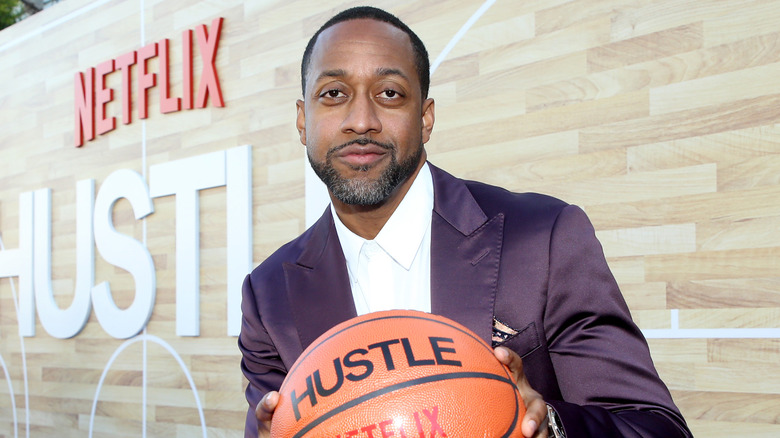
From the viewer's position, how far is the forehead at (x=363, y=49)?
1.56m

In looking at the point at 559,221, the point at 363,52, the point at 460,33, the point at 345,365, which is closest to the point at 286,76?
the point at 460,33

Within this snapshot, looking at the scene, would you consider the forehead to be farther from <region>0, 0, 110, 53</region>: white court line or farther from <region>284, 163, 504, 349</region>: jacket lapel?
<region>0, 0, 110, 53</region>: white court line

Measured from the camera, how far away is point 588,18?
252 centimetres

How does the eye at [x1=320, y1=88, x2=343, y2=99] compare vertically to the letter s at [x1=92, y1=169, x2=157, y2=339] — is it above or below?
above

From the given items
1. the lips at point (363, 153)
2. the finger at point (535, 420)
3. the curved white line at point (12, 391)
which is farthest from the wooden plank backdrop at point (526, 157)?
the finger at point (535, 420)

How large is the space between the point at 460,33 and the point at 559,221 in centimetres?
156

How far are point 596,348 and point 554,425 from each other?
24 cm

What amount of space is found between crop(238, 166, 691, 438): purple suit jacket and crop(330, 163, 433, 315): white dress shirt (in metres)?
0.05

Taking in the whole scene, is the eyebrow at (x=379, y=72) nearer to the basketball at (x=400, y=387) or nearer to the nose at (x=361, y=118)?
the nose at (x=361, y=118)

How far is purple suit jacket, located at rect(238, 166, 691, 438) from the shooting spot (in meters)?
1.33

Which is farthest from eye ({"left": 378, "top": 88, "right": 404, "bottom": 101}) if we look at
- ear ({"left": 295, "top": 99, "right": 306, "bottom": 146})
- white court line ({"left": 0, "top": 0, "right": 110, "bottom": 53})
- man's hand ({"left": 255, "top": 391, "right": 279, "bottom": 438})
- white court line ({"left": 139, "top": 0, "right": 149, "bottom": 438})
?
white court line ({"left": 0, "top": 0, "right": 110, "bottom": 53})

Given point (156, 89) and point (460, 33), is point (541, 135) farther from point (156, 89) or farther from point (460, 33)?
point (156, 89)

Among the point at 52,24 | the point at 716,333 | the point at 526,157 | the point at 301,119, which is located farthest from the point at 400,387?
the point at 52,24

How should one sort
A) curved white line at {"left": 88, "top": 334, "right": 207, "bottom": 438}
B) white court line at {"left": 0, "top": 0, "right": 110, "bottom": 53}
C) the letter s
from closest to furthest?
curved white line at {"left": 88, "top": 334, "right": 207, "bottom": 438} < the letter s < white court line at {"left": 0, "top": 0, "right": 110, "bottom": 53}
